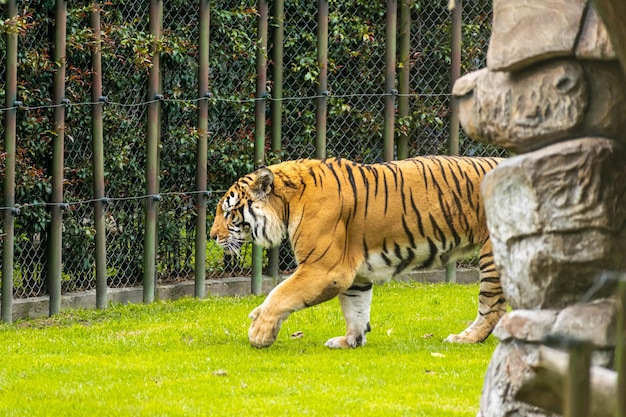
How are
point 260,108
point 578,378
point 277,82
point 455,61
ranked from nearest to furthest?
point 578,378 → point 260,108 → point 277,82 → point 455,61

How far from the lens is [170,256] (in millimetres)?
11578

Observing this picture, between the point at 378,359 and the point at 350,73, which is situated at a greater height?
the point at 350,73

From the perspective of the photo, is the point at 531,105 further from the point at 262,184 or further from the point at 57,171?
the point at 57,171

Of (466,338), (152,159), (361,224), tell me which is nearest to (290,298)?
(361,224)

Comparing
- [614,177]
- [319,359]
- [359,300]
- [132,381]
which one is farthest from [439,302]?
[614,177]

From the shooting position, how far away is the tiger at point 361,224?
8617mm

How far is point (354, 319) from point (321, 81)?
3945 millimetres

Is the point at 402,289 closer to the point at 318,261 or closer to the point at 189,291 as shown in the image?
the point at 189,291

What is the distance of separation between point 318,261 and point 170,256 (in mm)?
3385

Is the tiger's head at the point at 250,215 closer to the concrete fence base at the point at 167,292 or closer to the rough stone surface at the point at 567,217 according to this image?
the concrete fence base at the point at 167,292

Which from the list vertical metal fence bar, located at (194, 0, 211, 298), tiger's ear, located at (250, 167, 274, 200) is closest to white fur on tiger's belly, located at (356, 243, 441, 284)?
tiger's ear, located at (250, 167, 274, 200)

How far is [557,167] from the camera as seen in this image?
455cm

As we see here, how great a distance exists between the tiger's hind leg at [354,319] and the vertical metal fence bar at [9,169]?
2.98 metres

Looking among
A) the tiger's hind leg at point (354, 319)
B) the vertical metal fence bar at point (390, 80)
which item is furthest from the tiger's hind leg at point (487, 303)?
the vertical metal fence bar at point (390, 80)
